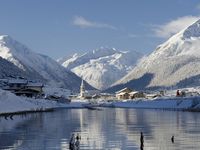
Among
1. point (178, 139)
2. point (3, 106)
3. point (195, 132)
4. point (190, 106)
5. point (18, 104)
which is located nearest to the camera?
point (178, 139)

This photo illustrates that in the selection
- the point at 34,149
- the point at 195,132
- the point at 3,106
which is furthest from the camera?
the point at 3,106

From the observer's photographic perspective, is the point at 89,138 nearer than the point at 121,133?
Yes

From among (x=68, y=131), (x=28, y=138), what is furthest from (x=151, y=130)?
(x=28, y=138)

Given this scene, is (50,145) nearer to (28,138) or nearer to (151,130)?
(28,138)

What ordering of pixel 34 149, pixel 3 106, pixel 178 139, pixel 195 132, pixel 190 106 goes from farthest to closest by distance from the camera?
1. pixel 190 106
2. pixel 3 106
3. pixel 195 132
4. pixel 178 139
5. pixel 34 149

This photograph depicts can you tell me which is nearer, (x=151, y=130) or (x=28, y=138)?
(x=28, y=138)

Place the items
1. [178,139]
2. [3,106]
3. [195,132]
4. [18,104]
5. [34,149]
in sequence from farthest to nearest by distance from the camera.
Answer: [18,104] < [3,106] < [195,132] < [178,139] < [34,149]

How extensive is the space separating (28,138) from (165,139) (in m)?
18.3

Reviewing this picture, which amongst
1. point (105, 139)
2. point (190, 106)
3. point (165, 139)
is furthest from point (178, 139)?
point (190, 106)

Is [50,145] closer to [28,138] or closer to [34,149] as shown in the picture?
[34,149]

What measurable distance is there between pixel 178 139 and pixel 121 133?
1229 centimetres

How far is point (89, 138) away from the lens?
74812 mm

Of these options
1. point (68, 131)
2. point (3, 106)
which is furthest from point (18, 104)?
point (68, 131)

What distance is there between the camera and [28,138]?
75.0 meters
